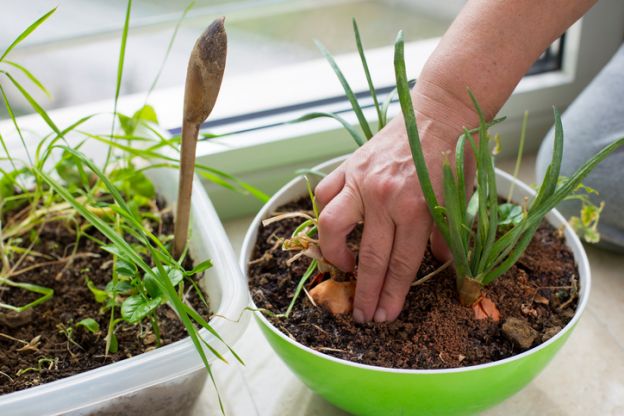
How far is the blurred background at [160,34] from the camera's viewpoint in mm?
1117

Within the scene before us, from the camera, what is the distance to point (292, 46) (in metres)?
1.23

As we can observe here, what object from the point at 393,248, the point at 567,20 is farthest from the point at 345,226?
the point at 567,20

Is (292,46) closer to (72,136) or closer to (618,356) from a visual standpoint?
(72,136)

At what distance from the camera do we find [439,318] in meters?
0.69

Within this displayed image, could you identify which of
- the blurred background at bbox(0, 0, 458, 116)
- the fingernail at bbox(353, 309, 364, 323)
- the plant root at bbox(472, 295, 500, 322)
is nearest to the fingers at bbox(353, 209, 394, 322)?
the fingernail at bbox(353, 309, 364, 323)

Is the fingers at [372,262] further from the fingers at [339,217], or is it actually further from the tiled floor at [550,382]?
the tiled floor at [550,382]

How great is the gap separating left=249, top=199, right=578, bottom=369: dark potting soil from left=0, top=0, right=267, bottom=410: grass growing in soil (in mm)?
85

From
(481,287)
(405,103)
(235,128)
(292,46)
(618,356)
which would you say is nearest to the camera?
(405,103)

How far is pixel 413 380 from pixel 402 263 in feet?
0.35

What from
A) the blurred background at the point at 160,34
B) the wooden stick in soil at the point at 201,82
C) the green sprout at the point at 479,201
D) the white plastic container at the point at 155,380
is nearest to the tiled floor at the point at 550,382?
the white plastic container at the point at 155,380

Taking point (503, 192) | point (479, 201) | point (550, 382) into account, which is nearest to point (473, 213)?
point (479, 201)

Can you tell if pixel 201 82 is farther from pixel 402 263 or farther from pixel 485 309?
pixel 485 309

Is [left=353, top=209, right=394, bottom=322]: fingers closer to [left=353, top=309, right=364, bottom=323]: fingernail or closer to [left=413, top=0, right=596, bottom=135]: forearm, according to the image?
[left=353, top=309, right=364, bottom=323]: fingernail

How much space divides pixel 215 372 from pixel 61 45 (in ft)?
1.96
